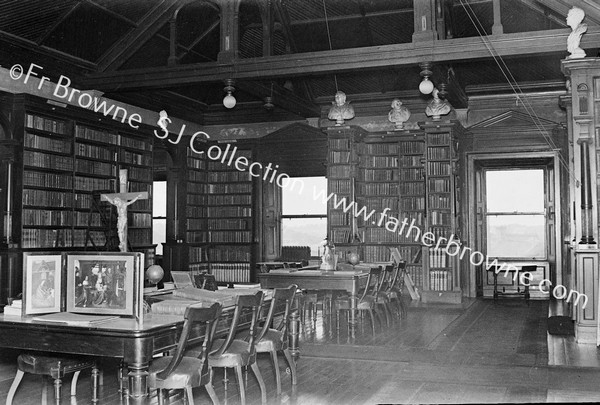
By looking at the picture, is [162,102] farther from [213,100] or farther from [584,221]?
[584,221]

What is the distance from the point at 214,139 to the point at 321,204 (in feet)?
9.11

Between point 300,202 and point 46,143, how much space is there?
5.59 m

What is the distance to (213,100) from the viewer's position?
45.4 ft

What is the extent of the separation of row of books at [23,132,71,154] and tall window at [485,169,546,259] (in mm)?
7719

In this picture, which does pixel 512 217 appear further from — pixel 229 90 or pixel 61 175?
pixel 61 175

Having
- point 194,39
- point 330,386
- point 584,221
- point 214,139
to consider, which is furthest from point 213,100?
point 330,386

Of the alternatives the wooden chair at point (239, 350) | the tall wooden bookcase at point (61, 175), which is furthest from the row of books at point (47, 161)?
the wooden chair at point (239, 350)

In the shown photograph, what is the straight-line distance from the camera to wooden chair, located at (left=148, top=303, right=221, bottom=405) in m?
3.75

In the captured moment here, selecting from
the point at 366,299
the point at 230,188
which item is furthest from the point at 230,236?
the point at 366,299

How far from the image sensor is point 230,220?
13.8 metres

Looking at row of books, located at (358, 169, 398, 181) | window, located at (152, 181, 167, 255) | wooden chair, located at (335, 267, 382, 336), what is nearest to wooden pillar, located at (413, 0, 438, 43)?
wooden chair, located at (335, 267, 382, 336)

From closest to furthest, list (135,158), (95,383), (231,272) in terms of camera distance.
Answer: (95,383)
(135,158)
(231,272)

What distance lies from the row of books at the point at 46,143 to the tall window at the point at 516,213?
7719 millimetres

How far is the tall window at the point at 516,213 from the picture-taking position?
12.5m
